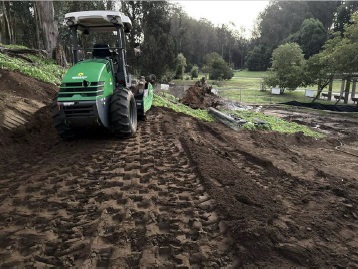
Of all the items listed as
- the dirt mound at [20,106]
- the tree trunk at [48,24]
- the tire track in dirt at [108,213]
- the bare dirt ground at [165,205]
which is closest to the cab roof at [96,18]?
the dirt mound at [20,106]

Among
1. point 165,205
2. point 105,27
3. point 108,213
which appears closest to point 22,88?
point 105,27

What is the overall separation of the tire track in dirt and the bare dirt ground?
14 millimetres

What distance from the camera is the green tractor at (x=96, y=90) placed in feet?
20.1

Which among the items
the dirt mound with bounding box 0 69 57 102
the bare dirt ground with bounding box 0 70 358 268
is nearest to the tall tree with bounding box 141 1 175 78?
the dirt mound with bounding box 0 69 57 102

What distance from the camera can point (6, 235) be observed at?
3.48m

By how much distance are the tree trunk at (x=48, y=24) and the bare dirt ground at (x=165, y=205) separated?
434 inches

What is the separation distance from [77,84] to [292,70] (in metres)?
29.7

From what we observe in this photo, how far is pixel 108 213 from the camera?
3951 millimetres

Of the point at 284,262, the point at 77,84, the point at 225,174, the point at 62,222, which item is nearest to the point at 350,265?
the point at 284,262

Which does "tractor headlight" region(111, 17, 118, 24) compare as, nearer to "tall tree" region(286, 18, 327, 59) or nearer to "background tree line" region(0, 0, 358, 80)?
"background tree line" region(0, 0, 358, 80)

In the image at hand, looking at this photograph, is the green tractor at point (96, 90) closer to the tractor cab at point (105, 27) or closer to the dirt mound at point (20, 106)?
the tractor cab at point (105, 27)

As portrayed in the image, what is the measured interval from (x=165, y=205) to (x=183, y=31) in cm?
4808

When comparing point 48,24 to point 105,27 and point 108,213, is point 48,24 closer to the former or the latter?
point 105,27

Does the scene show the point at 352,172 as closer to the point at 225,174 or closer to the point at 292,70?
the point at 225,174
